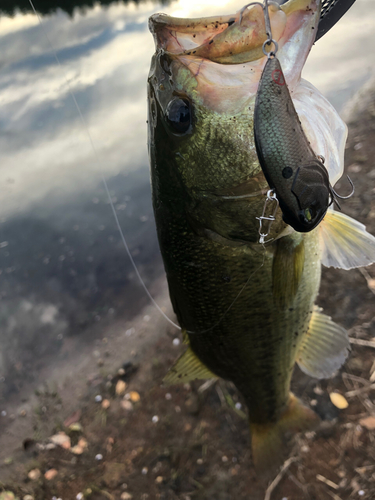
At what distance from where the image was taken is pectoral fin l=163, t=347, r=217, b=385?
2039 mm

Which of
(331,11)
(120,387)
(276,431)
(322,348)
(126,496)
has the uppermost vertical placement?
(331,11)

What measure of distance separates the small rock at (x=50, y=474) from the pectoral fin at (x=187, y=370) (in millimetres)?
1611

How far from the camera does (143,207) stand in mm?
4699

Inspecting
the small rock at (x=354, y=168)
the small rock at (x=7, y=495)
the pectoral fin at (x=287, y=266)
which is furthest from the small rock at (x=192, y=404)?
the small rock at (x=354, y=168)

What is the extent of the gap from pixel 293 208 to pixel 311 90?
0.58m

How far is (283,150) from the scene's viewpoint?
91 cm

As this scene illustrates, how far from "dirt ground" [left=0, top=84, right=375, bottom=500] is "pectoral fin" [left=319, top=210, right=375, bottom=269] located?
145 centimetres

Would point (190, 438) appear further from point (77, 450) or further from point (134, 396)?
point (77, 450)

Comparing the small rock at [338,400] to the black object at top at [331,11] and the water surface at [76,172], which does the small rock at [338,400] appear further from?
the black object at top at [331,11]

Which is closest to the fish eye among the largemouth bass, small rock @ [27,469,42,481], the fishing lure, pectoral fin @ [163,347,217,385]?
the largemouth bass

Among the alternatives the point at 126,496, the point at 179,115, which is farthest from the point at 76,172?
the point at 179,115

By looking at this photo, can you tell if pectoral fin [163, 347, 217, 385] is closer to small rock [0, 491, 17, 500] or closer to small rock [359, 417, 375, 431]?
small rock [359, 417, 375, 431]

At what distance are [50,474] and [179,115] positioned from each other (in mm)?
2996

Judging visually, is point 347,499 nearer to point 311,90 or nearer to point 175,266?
point 175,266
